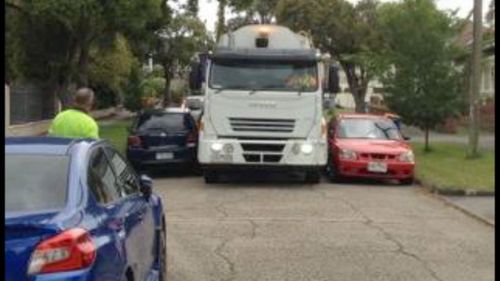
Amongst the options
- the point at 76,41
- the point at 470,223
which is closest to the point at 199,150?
the point at 470,223

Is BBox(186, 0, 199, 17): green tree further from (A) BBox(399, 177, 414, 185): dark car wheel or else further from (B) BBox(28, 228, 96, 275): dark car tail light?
(B) BBox(28, 228, 96, 275): dark car tail light

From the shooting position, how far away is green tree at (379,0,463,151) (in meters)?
26.7

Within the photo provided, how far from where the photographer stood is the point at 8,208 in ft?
19.2

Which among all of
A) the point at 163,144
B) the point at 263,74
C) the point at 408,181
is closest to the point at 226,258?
the point at 263,74

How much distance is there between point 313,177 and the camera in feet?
62.8

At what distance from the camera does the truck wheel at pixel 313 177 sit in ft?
62.2

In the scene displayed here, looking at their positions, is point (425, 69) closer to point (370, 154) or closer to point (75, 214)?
point (370, 154)

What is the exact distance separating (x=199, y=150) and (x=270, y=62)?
2085mm

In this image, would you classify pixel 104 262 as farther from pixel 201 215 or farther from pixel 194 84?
pixel 194 84

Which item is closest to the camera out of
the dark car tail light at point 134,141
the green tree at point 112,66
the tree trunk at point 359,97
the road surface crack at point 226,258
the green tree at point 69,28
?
the road surface crack at point 226,258

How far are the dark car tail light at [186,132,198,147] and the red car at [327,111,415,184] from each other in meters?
2.83

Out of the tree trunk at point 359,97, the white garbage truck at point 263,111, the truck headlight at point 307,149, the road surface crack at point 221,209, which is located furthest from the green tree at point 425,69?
the tree trunk at point 359,97

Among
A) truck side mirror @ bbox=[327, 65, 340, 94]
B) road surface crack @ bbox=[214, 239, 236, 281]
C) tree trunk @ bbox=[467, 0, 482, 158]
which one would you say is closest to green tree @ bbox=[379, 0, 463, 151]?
tree trunk @ bbox=[467, 0, 482, 158]

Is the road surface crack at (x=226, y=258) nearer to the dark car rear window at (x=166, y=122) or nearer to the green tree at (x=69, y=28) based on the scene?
the dark car rear window at (x=166, y=122)
